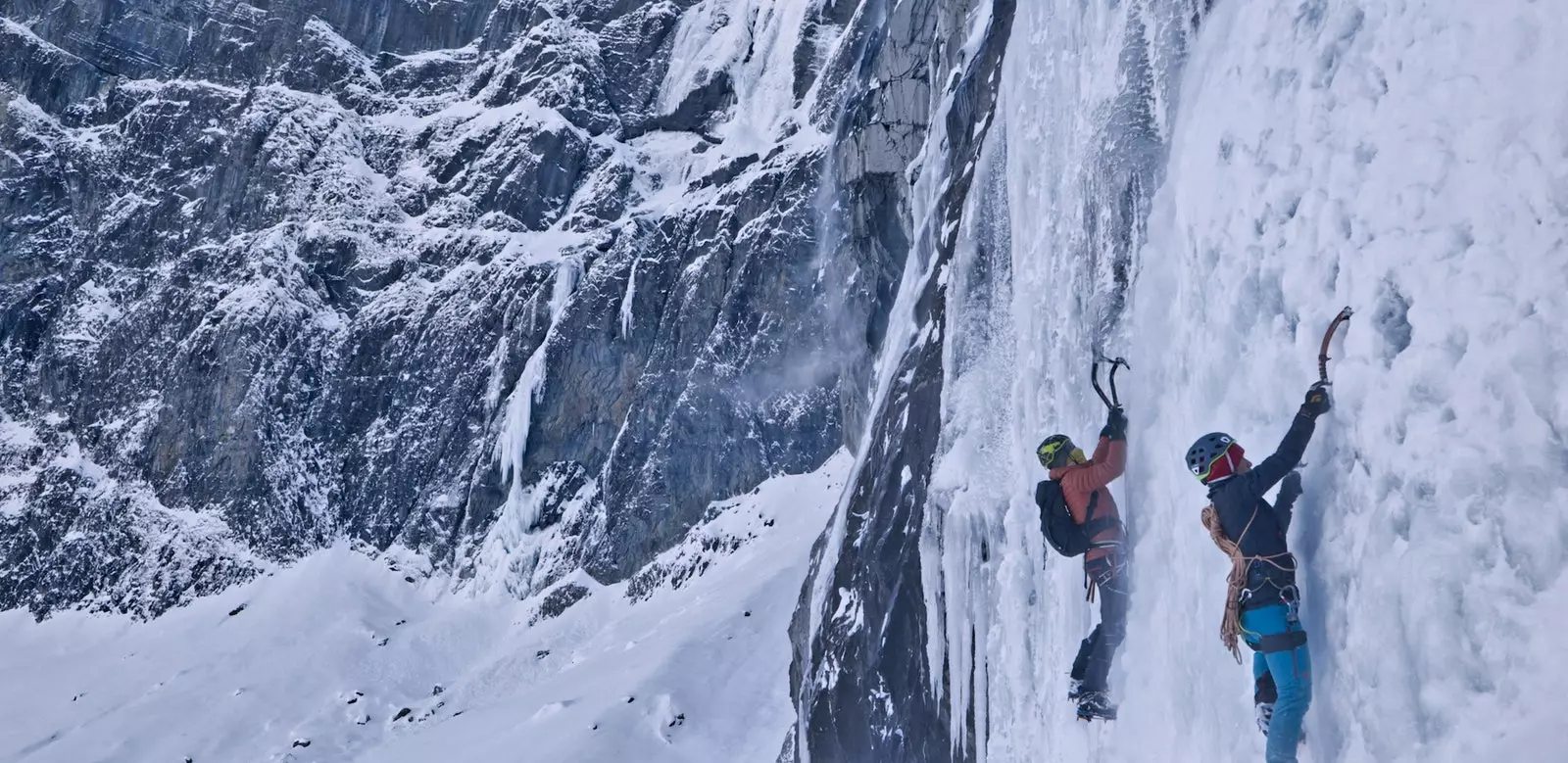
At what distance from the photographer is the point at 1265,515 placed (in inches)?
188

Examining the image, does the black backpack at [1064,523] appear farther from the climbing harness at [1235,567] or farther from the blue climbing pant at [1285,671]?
the blue climbing pant at [1285,671]

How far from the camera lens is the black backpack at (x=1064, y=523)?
6.83 meters

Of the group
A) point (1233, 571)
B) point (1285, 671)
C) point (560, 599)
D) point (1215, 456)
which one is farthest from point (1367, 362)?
point (560, 599)

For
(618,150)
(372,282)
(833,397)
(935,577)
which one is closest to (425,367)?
(372,282)

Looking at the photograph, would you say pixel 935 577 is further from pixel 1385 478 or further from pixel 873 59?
pixel 873 59

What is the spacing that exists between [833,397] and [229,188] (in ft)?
112

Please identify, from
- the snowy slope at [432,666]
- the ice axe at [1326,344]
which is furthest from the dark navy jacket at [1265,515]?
the snowy slope at [432,666]

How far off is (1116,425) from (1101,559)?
82 centimetres

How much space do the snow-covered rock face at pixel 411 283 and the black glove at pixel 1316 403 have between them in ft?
87.6

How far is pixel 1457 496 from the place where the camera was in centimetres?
398

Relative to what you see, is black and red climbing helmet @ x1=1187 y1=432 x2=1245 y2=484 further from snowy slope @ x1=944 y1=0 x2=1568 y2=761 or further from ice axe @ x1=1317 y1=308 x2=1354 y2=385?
ice axe @ x1=1317 y1=308 x2=1354 y2=385

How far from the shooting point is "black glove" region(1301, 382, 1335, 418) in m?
4.71

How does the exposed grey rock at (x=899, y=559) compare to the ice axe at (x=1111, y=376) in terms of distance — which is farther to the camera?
the exposed grey rock at (x=899, y=559)

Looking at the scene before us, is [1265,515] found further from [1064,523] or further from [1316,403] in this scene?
[1064,523]
